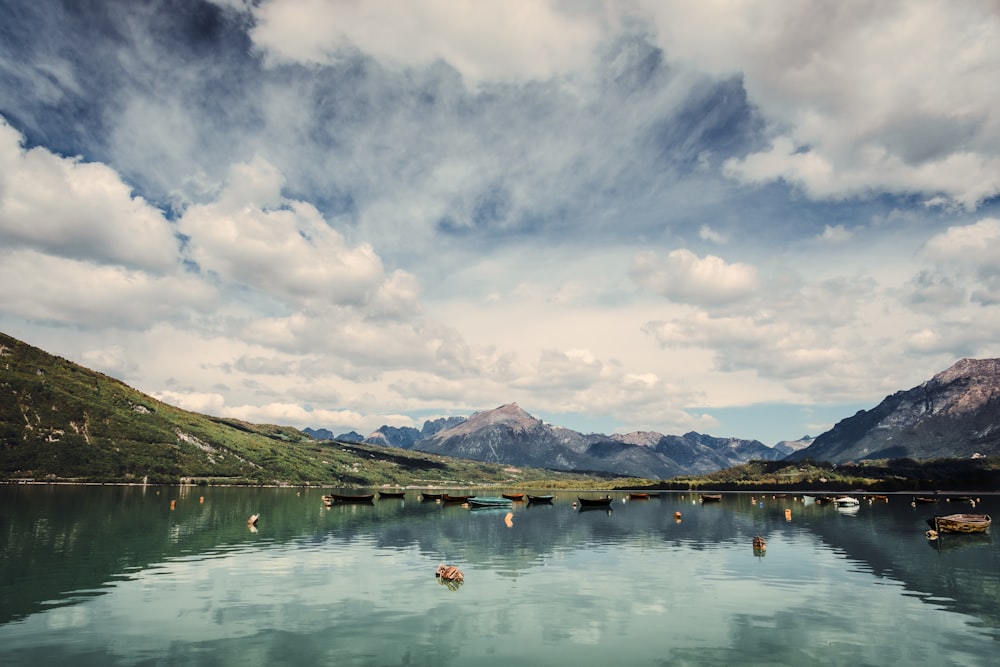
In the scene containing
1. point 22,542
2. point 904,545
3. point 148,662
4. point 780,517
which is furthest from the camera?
point 780,517

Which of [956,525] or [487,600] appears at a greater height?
[956,525]

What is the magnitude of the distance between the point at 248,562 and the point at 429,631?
40.4 meters

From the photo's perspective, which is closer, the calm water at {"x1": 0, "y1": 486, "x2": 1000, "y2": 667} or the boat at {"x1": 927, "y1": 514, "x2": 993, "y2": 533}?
the calm water at {"x1": 0, "y1": 486, "x2": 1000, "y2": 667}

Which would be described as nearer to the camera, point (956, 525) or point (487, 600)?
point (487, 600)

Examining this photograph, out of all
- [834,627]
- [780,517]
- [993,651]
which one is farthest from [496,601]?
[780,517]

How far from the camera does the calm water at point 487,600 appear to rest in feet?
113

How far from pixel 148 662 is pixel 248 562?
39.8 m

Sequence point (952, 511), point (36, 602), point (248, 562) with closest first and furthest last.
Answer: point (36, 602)
point (248, 562)
point (952, 511)

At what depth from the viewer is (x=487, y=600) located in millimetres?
49438

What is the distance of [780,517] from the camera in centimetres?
15600

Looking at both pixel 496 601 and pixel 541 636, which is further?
pixel 496 601

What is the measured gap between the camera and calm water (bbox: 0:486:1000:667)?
3459 cm

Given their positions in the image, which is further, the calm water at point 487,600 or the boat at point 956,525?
the boat at point 956,525

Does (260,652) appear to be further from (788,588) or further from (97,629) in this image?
(788,588)
